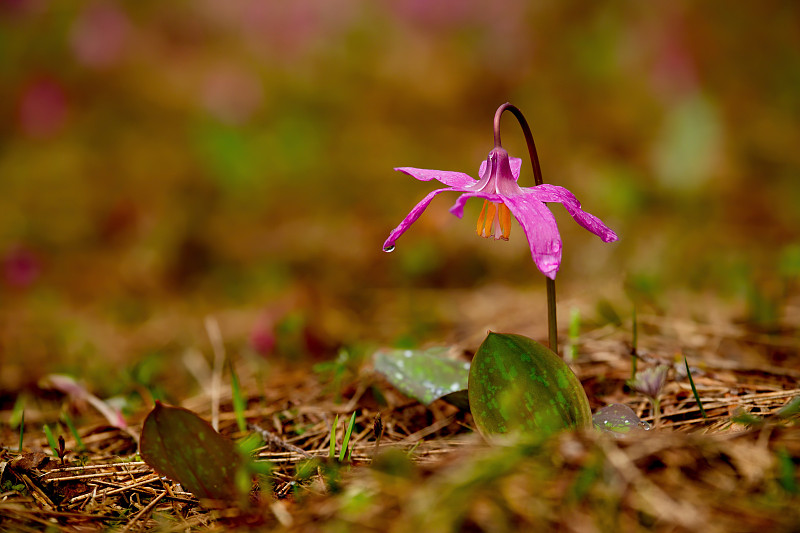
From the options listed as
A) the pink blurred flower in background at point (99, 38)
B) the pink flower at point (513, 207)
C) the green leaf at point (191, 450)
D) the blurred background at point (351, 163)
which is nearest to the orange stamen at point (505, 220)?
the pink flower at point (513, 207)

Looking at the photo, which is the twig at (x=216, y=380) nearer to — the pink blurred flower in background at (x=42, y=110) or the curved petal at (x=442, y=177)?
the curved petal at (x=442, y=177)

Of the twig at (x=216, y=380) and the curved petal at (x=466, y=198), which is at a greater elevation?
the curved petal at (x=466, y=198)

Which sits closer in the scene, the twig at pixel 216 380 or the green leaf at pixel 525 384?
the green leaf at pixel 525 384

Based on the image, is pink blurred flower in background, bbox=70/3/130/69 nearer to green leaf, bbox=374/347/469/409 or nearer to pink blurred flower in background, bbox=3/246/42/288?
pink blurred flower in background, bbox=3/246/42/288

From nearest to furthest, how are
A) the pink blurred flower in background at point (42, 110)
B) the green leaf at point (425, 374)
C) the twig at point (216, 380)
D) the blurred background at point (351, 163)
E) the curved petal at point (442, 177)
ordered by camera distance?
the curved petal at point (442, 177) < the green leaf at point (425, 374) < the twig at point (216, 380) < the blurred background at point (351, 163) < the pink blurred flower in background at point (42, 110)

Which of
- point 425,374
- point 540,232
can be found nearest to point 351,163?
point 425,374

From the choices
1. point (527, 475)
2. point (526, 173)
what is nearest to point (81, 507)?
point (527, 475)

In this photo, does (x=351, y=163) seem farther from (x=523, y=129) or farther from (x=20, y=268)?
(x=523, y=129)
